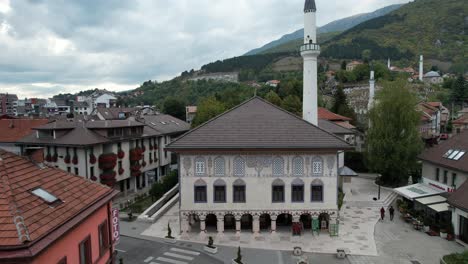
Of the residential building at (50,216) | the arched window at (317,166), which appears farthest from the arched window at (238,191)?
the residential building at (50,216)

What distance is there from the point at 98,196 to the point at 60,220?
9.37 feet

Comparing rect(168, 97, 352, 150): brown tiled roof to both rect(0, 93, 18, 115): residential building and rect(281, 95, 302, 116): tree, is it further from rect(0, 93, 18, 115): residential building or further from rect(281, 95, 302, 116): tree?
rect(0, 93, 18, 115): residential building

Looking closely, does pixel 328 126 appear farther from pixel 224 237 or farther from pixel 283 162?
pixel 224 237

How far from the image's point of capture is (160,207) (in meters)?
32.6

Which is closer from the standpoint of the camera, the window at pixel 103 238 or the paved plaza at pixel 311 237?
the window at pixel 103 238

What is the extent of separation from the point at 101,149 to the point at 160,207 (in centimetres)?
953

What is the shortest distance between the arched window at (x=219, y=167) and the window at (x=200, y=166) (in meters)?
0.92

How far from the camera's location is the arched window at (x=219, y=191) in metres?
24.9

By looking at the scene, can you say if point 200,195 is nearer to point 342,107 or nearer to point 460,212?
point 460,212

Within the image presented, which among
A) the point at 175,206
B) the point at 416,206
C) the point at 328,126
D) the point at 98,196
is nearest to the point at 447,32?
the point at 328,126

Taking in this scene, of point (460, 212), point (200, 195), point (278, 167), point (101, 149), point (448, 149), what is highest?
point (448, 149)

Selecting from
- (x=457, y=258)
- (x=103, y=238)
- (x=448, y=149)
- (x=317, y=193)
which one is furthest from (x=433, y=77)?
(x=103, y=238)

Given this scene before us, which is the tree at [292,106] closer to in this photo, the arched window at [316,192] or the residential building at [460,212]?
the arched window at [316,192]

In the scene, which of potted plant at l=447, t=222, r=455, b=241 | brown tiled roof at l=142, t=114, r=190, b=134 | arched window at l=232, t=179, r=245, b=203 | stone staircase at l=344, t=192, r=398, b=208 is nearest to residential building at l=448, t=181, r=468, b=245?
potted plant at l=447, t=222, r=455, b=241
